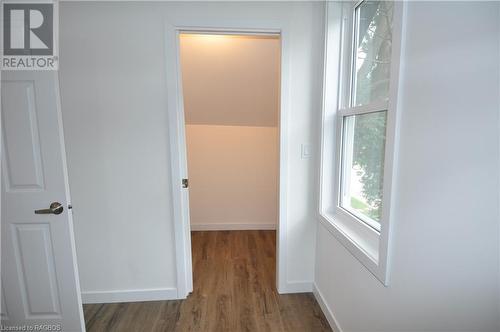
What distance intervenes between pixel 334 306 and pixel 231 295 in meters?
0.82

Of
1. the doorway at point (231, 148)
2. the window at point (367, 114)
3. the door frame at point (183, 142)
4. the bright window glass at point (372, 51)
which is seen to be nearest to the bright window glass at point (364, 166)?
the window at point (367, 114)

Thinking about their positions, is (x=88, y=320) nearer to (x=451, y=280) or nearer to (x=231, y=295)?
(x=231, y=295)

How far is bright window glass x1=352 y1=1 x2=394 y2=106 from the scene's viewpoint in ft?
4.12

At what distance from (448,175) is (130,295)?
2.18 metres

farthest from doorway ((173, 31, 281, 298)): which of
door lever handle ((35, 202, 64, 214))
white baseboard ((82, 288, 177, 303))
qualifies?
door lever handle ((35, 202, 64, 214))

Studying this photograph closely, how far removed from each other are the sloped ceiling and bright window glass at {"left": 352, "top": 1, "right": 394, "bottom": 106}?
0.65 metres

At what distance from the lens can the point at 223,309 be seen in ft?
6.04

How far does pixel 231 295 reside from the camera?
200 cm

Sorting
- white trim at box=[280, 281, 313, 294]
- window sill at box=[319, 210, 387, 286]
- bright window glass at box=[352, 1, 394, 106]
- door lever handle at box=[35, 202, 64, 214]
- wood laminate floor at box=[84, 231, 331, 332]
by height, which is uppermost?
bright window glass at box=[352, 1, 394, 106]

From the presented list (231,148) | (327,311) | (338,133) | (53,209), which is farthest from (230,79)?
(327,311)

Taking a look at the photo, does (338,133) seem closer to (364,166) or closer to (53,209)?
(364,166)

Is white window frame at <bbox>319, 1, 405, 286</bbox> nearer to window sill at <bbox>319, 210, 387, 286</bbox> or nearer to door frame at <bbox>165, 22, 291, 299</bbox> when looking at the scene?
window sill at <bbox>319, 210, 387, 286</bbox>

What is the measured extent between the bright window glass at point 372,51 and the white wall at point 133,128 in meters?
0.29

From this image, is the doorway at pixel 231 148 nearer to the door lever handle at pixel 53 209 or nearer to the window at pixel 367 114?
the window at pixel 367 114
